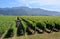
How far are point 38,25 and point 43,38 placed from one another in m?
11.7

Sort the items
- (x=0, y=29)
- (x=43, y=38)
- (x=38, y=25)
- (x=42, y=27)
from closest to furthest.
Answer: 1. (x=43, y=38)
2. (x=0, y=29)
3. (x=42, y=27)
4. (x=38, y=25)

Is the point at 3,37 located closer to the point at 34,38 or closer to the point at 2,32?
the point at 2,32

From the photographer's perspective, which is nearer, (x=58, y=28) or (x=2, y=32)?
(x=2, y=32)

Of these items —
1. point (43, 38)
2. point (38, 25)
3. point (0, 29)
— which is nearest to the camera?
point (43, 38)

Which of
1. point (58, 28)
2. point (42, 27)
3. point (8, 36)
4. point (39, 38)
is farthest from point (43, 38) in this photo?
point (58, 28)

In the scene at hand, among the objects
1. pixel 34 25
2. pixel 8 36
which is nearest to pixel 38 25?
pixel 34 25

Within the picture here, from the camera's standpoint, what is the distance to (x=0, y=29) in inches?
942

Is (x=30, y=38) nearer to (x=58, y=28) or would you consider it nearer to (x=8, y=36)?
(x=8, y=36)

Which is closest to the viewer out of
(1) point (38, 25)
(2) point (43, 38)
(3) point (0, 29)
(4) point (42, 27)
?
(2) point (43, 38)

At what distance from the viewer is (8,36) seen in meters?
24.4

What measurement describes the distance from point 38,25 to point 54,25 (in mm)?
3184

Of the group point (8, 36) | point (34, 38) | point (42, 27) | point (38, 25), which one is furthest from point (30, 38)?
point (38, 25)

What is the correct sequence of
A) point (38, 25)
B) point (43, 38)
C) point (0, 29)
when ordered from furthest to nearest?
point (38, 25) < point (0, 29) < point (43, 38)

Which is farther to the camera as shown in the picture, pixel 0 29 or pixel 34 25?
pixel 34 25
